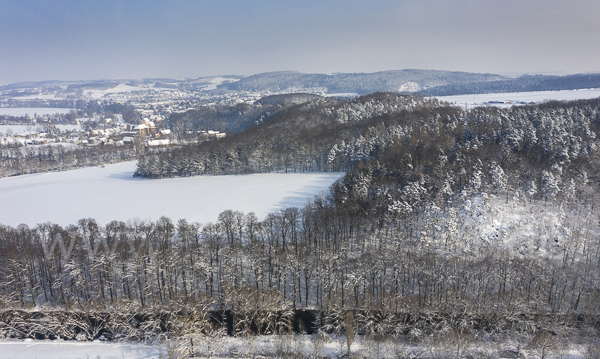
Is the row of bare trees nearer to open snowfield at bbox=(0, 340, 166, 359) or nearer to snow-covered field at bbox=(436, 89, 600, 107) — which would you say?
open snowfield at bbox=(0, 340, 166, 359)

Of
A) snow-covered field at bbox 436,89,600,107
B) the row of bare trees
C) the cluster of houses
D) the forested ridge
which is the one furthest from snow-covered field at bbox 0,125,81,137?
snow-covered field at bbox 436,89,600,107

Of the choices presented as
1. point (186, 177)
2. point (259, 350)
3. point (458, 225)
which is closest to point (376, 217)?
point (458, 225)

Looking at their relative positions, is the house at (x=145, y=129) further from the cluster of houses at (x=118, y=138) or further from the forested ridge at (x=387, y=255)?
the forested ridge at (x=387, y=255)

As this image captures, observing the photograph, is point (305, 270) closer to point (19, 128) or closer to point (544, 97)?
point (544, 97)

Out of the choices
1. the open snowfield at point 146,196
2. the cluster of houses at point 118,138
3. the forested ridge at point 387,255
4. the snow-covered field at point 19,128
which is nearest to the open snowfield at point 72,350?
the forested ridge at point 387,255

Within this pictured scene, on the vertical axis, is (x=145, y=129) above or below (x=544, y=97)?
below

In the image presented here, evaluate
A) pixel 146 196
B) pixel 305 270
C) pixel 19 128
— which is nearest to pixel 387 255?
pixel 305 270

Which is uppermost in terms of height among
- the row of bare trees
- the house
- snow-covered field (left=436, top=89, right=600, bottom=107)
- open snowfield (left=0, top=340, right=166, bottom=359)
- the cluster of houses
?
snow-covered field (left=436, top=89, right=600, bottom=107)
